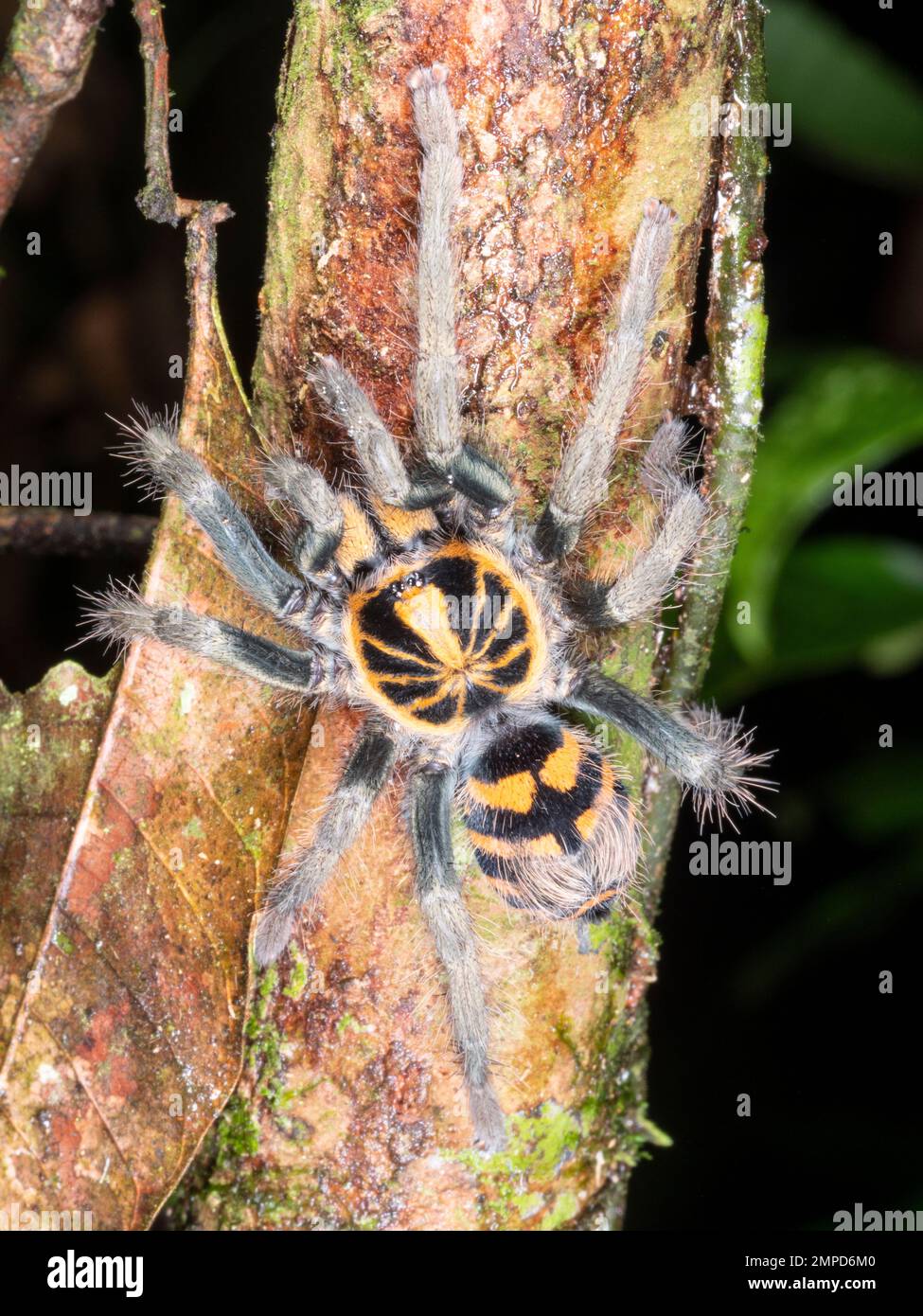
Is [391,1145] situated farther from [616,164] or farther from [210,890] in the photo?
[616,164]

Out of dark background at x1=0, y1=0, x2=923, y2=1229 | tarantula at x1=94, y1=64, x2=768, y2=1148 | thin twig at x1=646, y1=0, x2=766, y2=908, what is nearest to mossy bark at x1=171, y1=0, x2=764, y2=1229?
thin twig at x1=646, y1=0, x2=766, y2=908

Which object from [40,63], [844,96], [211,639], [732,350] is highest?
[844,96]

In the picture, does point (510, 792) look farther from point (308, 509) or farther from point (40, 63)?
point (40, 63)

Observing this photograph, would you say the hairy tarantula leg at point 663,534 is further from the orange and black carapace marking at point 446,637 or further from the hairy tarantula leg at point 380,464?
the hairy tarantula leg at point 380,464

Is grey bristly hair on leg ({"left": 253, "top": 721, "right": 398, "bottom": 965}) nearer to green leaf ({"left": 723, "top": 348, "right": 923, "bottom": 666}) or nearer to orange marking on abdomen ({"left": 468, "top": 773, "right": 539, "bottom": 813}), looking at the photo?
orange marking on abdomen ({"left": 468, "top": 773, "right": 539, "bottom": 813})

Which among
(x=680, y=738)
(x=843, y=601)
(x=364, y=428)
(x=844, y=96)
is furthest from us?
(x=844, y=96)

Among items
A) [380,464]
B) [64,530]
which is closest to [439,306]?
[380,464]
